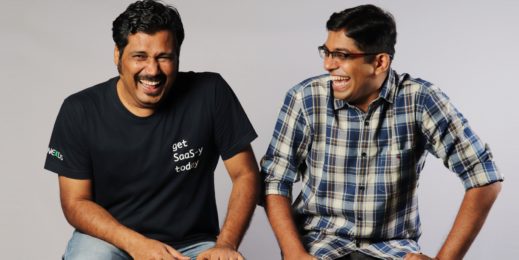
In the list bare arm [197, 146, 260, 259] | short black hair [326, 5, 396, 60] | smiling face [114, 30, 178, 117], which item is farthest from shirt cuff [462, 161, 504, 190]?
smiling face [114, 30, 178, 117]

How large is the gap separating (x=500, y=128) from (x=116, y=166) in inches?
84.2

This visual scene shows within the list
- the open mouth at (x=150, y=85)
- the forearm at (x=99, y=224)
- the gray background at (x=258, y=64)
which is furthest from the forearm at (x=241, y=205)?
the gray background at (x=258, y=64)

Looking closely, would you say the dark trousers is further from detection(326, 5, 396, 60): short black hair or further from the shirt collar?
detection(326, 5, 396, 60): short black hair

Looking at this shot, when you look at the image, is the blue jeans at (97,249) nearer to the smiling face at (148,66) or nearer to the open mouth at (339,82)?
the smiling face at (148,66)

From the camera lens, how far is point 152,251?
3.04 meters

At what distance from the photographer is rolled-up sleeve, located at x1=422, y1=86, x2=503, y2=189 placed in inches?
121

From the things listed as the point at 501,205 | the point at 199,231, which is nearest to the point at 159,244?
the point at 199,231

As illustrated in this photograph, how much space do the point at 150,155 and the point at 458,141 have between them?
0.98 metres

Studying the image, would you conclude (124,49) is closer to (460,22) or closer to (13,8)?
(13,8)

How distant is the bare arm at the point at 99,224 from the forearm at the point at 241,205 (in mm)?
196

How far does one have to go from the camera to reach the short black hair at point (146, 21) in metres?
3.09

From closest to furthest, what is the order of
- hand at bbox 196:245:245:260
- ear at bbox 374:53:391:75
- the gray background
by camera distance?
hand at bbox 196:245:245:260 → ear at bbox 374:53:391:75 → the gray background

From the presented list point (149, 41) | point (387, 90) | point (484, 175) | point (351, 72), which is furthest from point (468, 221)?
point (149, 41)

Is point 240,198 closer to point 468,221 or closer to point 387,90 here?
point 387,90
